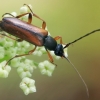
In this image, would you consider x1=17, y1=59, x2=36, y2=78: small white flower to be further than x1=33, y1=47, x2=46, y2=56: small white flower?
No

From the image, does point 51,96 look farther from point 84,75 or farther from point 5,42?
point 5,42

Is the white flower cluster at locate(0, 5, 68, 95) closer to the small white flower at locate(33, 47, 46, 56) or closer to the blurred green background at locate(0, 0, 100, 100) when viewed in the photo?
the small white flower at locate(33, 47, 46, 56)

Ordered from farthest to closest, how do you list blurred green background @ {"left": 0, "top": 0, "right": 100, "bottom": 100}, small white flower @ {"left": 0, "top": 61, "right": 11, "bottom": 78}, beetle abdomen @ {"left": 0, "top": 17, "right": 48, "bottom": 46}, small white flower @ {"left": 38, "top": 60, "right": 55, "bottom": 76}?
blurred green background @ {"left": 0, "top": 0, "right": 100, "bottom": 100} < beetle abdomen @ {"left": 0, "top": 17, "right": 48, "bottom": 46} < small white flower @ {"left": 38, "top": 60, "right": 55, "bottom": 76} < small white flower @ {"left": 0, "top": 61, "right": 11, "bottom": 78}

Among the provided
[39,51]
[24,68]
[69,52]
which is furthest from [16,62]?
[69,52]

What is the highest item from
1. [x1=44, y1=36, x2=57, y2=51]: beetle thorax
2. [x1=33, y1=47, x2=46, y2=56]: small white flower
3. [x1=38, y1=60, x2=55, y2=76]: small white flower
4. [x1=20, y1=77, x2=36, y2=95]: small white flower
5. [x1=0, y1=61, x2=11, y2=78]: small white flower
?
[x1=33, y1=47, x2=46, y2=56]: small white flower

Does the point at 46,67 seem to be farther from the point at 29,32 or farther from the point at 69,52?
the point at 69,52

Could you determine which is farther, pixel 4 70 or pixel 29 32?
pixel 29 32

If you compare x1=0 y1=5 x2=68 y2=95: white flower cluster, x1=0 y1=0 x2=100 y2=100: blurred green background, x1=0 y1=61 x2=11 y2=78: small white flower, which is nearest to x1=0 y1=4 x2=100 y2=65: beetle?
x1=0 y1=5 x2=68 y2=95: white flower cluster

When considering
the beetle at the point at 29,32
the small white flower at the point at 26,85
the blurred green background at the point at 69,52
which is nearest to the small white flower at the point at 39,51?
the beetle at the point at 29,32
